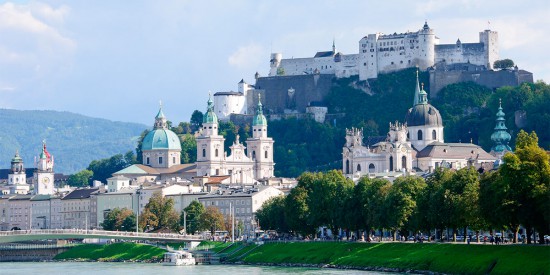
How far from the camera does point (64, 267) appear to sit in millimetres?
98250

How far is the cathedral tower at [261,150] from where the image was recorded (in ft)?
526

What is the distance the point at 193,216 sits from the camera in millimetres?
121250

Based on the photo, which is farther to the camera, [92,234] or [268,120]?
[268,120]

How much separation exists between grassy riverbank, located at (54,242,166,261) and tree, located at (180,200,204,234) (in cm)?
765

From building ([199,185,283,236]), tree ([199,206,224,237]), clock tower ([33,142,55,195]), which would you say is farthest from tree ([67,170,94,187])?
tree ([199,206,224,237])

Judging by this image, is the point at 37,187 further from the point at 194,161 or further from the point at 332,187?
the point at 332,187

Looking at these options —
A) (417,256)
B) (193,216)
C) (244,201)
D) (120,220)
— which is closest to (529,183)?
(417,256)

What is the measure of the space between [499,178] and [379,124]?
10063cm

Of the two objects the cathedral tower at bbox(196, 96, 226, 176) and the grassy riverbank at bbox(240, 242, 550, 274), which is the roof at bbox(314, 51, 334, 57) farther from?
the grassy riverbank at bbox(240, 242, 550, 274)

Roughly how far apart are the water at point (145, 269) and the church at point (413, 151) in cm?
3922

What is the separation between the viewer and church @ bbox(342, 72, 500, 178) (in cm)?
13812

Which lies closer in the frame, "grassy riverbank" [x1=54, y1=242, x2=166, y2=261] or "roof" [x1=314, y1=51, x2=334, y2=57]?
"grassy riverbank" [x1=54, y1=242, x2=166, y2=261]

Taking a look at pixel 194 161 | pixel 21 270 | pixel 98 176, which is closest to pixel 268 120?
pixel 194 161

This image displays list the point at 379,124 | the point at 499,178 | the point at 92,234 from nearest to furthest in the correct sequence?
the point at 499,178, the point at 92,234, the point at 379,124
